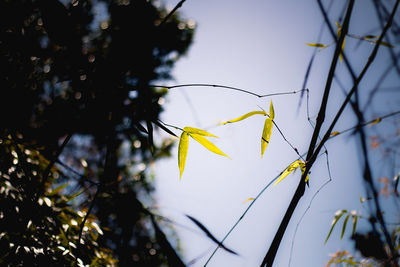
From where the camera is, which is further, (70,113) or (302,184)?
(70,113)

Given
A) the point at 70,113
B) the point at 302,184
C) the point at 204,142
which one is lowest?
the point at 302,184

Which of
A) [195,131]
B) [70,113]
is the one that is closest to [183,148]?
[195,131]

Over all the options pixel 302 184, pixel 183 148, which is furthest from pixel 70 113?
pixel 302 184

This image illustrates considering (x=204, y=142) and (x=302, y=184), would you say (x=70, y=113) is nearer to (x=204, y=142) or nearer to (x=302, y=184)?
(x=204, y=142)

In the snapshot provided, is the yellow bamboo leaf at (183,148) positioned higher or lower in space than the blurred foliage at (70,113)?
lower

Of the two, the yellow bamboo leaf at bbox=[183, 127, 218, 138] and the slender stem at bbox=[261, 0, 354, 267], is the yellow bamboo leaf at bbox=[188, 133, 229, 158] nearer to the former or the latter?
the yellow bamboo leaf at bbox=[183, 127, 218, 138]

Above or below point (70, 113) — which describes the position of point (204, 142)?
below

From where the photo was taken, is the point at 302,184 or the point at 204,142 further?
the point at 204,142

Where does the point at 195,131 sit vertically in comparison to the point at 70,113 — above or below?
below

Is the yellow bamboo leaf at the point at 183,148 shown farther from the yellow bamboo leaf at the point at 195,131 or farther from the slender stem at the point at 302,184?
the slender stem at the point at 302,184

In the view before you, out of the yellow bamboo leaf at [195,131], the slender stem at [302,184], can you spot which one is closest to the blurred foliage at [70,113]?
the yellow bamboo leaf at [195,131]

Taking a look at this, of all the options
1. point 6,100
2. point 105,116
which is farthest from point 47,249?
point 105,116

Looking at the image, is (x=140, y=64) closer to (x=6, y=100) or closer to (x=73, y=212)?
(x=6, y=100)

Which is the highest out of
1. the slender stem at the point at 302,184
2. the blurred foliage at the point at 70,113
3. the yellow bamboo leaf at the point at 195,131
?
the blurred foliage at the point at 70,113
